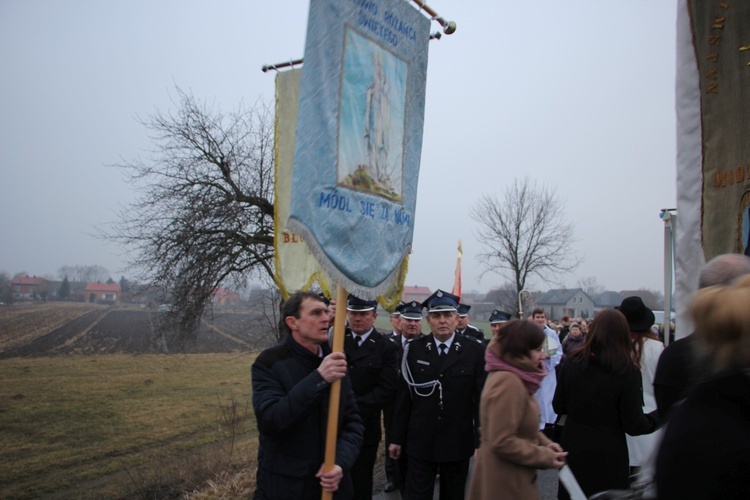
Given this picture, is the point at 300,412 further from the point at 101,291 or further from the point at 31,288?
the point at 101,291

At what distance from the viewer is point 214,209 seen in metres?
10.3

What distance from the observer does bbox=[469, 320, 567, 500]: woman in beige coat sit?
3066 mm

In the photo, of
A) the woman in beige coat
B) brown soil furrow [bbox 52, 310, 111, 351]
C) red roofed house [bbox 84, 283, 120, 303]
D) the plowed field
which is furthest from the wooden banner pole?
red roofed house [bbox 84, 283, 120, 303]

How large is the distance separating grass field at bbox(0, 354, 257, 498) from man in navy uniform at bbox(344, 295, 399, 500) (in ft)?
10.8

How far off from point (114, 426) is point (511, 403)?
12.5 metres

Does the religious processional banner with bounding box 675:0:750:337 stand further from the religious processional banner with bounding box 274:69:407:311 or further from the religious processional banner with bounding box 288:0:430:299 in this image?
the religious processional banner with bounding box 274:69:407:311

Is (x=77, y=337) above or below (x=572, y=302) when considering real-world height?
below

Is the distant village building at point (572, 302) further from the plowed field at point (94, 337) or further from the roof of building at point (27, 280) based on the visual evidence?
the roof of building at point (27, 280)

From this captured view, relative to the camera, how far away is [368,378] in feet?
16.6

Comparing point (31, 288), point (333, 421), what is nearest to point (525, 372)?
point (333, 421)

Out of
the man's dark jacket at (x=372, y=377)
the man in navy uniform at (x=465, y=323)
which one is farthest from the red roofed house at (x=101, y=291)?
the man's dark jacket at (x=372, y=377)

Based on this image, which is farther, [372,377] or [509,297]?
[509,297]

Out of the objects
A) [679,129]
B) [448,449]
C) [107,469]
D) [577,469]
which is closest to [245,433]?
[107,469]

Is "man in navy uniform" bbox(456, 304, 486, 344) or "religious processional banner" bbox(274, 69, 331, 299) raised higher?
"religious processional banner" bbox(274, 69, 331, 299)
